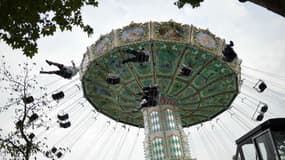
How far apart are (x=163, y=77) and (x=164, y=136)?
454 cm

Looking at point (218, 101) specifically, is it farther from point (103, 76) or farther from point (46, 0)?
point (46, 0)

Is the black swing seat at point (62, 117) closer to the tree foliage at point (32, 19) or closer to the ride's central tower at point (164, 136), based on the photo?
the ride's central tower at point (164, 136)

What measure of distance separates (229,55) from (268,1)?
15.1 meters

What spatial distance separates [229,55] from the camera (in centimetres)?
1680

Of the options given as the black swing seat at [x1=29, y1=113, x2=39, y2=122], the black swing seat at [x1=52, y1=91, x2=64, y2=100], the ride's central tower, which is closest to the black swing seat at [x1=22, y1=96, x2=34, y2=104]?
the black swing seat at [x1=29, y1=113, x2=39, y2=122]

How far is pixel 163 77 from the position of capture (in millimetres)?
21219

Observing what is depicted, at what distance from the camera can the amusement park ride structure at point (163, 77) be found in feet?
59.9

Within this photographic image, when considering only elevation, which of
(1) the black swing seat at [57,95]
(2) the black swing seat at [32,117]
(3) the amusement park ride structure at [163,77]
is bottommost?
(2) the black swing seat at [32,117]

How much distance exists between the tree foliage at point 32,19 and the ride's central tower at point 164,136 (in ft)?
53.3

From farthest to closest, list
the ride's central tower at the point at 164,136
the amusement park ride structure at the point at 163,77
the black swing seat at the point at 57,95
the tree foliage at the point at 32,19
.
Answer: the ride's central tower at the point at 164,136, the amusement park ride structure at the point at 163,77, the black swing seat at the point at 57,95, the tree foliage at the point at 32,19

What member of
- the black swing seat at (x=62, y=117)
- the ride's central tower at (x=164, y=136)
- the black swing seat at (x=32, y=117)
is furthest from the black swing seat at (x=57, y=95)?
Result: the ride's central tower at (x=164, y=136)

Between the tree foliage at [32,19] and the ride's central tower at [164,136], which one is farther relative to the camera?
the ride's central tower at [164,136]

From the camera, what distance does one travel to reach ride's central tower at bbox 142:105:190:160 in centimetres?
1917

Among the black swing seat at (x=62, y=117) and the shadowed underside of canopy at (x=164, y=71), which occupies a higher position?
the shadowed underside of canopy at (x=164, y=71)
